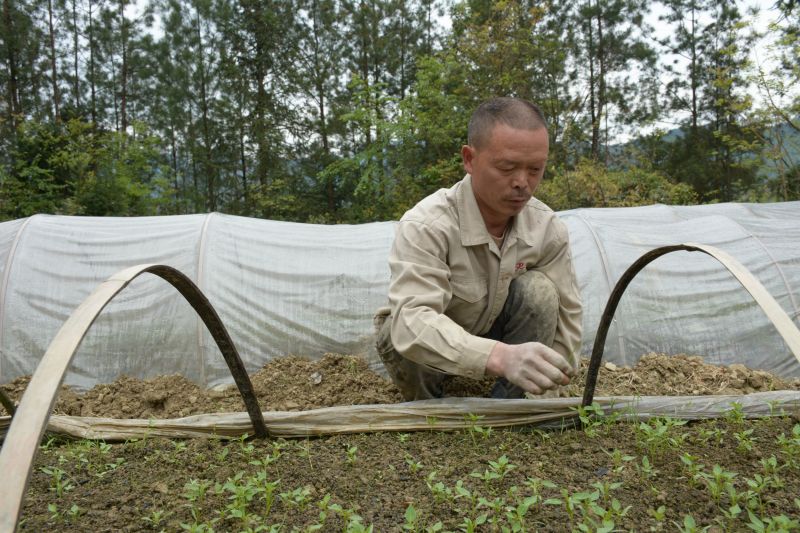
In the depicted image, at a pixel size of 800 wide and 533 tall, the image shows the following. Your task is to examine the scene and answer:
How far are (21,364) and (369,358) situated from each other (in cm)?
231

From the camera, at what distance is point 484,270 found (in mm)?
2734

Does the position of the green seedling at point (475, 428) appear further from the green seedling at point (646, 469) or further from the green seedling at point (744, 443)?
the green seedling at point (744, 443)

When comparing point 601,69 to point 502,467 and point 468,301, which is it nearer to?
point 468,301

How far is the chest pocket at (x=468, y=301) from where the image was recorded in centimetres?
267

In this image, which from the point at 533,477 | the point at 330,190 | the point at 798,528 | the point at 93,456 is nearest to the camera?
the point at 798,528

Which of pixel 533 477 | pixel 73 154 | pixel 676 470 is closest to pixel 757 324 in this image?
pixel 676 470

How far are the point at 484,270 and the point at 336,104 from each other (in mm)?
16462

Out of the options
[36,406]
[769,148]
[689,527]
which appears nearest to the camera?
[36,406]

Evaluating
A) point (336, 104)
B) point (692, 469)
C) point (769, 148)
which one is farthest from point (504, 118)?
point (336, 104)

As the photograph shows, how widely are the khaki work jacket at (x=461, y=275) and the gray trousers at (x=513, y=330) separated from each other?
65mm

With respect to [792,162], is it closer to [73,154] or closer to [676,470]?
[676,470]

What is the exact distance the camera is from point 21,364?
399 centimetres

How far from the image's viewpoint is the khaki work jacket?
218cm

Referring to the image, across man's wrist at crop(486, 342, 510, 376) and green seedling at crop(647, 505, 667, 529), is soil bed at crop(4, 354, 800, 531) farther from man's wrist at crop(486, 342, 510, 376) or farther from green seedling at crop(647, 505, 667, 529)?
man's wrist at crop(486, 342, 510, 376)
